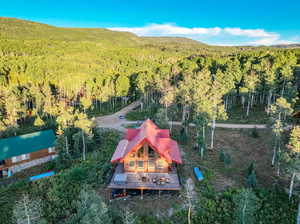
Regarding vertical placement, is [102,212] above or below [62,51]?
below

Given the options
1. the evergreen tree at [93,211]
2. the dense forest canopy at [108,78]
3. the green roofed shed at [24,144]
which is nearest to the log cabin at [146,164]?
the evergreen tree at [93,211]

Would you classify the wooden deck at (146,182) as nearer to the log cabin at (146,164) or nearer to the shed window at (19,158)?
the log cabin at (146,164)

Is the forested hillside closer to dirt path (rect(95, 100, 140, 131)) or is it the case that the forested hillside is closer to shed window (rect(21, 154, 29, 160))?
dirt path (rect(95, 100, 140, 131))

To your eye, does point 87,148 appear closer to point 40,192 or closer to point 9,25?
point 40,192

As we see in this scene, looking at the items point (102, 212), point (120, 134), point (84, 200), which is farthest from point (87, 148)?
point (102, 212)

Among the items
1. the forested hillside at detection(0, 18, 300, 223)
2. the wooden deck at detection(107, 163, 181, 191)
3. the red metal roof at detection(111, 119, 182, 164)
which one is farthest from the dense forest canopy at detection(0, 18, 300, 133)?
the wooden deck at detection(107, 163, 181, 191)

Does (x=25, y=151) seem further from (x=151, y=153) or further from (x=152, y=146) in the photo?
(x=152, y=146)
